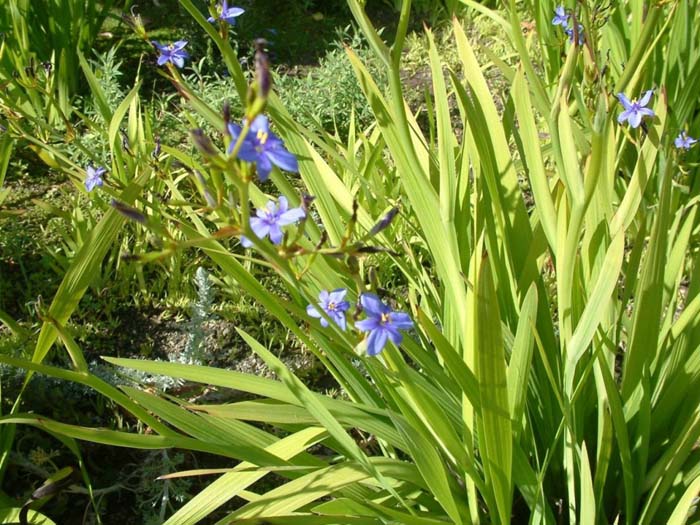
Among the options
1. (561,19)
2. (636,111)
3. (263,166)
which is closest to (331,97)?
(561,19)

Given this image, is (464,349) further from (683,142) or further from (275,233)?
(683,142)

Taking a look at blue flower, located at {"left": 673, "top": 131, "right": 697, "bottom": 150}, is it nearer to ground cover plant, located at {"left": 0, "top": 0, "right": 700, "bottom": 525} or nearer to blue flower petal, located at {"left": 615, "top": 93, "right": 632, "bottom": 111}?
ground cover plant, located at {"left": 0, "top": 0, "right": 700, "bottom": 525}

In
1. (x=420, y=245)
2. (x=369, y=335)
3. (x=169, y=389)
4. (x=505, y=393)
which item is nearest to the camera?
(x=369, y=335)

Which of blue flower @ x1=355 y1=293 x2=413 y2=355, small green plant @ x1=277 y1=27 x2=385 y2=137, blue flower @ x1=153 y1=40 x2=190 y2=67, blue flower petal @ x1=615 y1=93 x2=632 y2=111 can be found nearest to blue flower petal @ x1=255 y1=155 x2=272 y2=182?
blue flower @ x1=355 y1=293 x2=413 y2=355

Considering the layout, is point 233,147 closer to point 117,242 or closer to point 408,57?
point 117,242

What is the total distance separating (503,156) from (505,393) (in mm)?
605

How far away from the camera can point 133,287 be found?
2586 mm

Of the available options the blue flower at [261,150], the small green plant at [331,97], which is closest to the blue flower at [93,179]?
the blue flower at [261,150]

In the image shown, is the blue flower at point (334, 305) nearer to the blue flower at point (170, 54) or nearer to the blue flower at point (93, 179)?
the blue flower at point (170, 54)

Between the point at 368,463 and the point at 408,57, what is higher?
the point at 408,57

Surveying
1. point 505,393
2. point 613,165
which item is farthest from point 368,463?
point 613,165

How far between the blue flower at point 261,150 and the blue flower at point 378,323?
0.80ft

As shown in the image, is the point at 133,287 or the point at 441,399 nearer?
the point at 441,399

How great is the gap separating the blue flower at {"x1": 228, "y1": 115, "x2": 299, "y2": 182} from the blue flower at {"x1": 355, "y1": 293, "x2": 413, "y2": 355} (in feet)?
0.80
